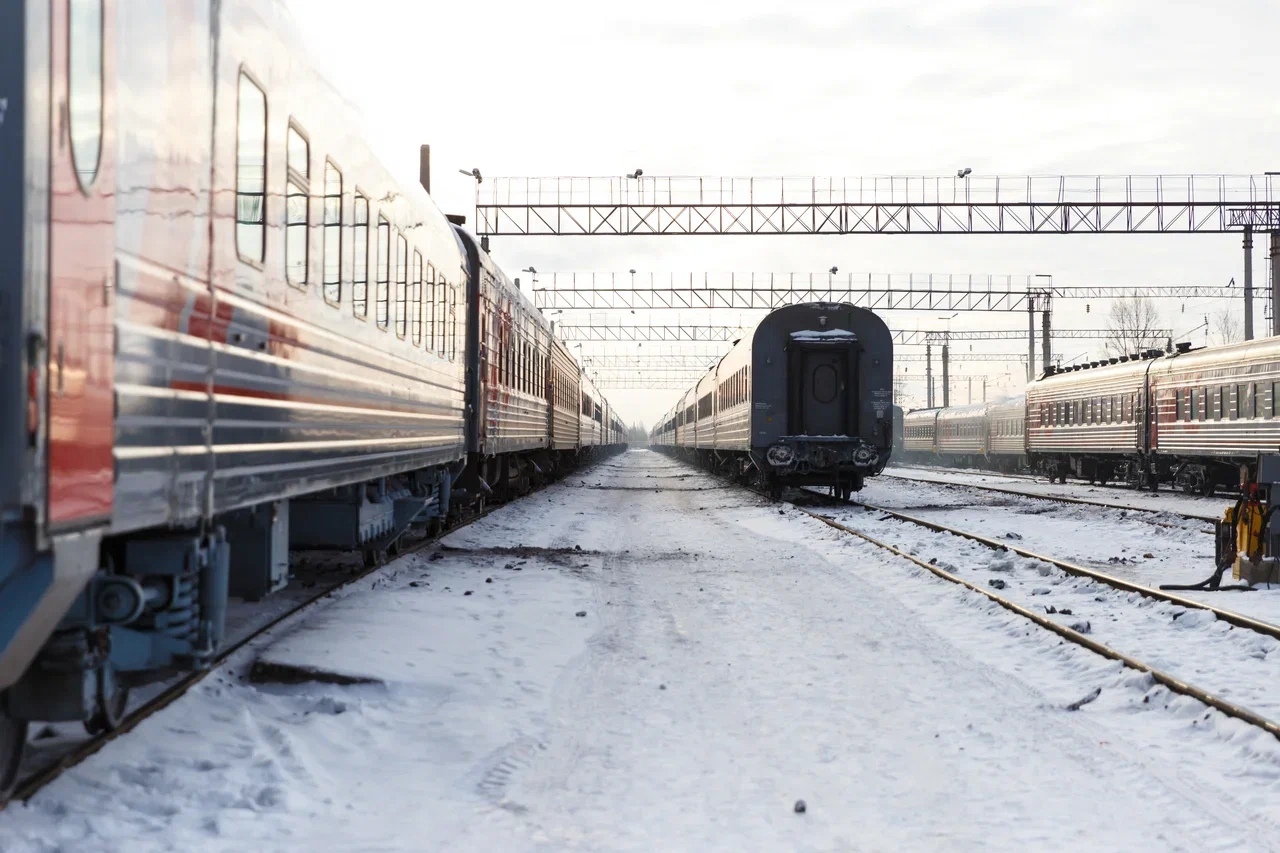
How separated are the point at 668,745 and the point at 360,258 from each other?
12.9 ft

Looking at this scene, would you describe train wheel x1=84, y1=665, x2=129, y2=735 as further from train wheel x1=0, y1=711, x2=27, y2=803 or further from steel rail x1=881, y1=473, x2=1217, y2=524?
steel rail x1=881, y1=473, x2=1217, y2=524

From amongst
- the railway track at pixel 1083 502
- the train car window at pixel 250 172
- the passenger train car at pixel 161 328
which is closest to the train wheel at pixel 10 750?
the passenger train car at pixel 161 328

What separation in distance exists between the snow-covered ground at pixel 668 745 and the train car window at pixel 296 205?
210 centimetres

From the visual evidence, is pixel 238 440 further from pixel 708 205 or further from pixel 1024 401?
pixel 1024 401

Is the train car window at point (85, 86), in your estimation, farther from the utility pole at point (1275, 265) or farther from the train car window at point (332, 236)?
the utility pole at point (1275, 265)

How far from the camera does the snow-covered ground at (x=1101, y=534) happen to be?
36.0 feet

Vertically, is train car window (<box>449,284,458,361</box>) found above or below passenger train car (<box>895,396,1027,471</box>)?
above

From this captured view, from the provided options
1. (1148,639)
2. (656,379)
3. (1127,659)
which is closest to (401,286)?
(1127,659)

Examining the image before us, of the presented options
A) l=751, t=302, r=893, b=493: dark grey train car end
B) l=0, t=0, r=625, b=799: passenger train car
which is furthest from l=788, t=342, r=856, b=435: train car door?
l=0, t=0, r=625, b=799: passenger train car

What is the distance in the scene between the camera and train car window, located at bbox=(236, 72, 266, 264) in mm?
5219

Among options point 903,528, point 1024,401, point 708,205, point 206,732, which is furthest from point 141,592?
point 1024,401

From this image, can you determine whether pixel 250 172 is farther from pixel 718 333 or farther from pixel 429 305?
pixel 718 333

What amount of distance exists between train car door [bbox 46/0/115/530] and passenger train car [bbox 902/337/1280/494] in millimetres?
17512

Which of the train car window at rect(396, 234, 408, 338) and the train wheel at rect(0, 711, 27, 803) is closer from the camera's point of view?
the train wheel at rect(0, 711, 27, 803)
